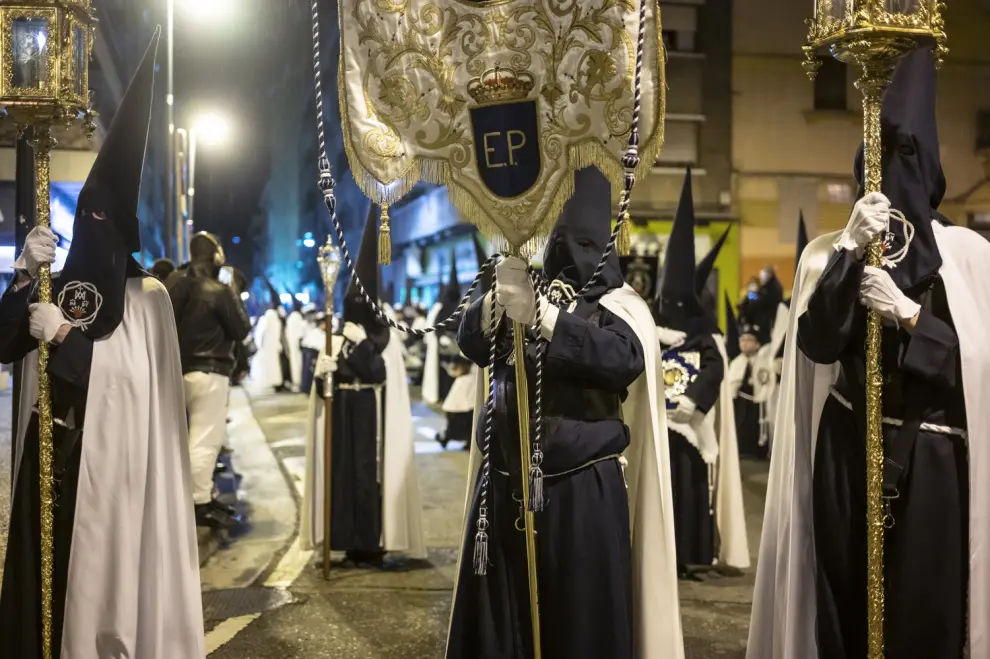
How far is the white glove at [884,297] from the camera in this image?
3316mm

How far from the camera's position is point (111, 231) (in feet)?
13.4

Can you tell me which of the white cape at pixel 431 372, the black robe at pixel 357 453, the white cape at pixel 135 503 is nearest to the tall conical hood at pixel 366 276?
the black robe at pixel 357 453

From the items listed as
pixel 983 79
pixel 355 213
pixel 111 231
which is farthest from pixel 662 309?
pixel 983 79

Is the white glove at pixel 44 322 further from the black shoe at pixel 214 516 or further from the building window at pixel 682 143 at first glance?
the building window at pixel 682 143

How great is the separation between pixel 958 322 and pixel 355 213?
17.5ft

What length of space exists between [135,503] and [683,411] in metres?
3.72

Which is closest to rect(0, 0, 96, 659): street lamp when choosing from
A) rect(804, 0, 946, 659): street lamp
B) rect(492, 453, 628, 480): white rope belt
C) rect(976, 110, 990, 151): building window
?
rect(492, 453, 628, 480): white rope belt

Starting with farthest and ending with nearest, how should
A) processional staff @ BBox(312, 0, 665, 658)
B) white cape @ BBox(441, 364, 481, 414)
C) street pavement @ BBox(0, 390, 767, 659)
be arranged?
white cape @ BBox(441, 364, 481, 414) < street pavement @ BBox(0, 390, 767, 659) < processional staff @ BBox(312, 0, 665, 658)

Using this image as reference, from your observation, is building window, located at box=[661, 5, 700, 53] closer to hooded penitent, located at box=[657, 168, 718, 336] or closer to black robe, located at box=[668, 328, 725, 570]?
hooded penitent, located at box=[657, 168, 718, 336]

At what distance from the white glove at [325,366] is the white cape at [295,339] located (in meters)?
14.4

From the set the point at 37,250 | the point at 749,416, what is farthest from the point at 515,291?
the point at 749,416

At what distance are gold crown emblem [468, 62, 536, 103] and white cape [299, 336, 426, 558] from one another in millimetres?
4049

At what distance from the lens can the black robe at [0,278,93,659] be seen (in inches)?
157

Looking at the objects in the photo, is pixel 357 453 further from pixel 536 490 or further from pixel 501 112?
pixel 501 112
